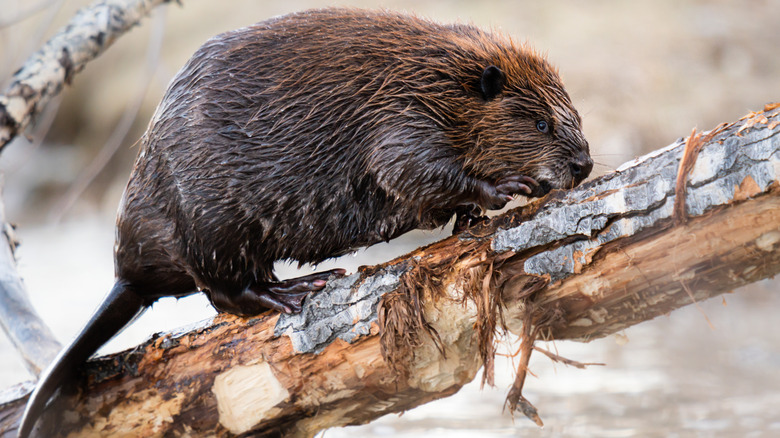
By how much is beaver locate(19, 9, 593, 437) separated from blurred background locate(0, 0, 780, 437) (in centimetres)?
39

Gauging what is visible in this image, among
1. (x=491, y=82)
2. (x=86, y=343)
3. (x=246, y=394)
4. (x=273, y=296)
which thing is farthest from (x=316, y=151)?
(x=86, y=343)

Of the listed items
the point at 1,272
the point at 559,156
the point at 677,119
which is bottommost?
the point at 1,272

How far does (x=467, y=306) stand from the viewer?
1.81 metres

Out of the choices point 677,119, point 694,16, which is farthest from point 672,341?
point 694,16

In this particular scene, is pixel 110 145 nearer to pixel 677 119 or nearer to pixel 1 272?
pixel 1 272

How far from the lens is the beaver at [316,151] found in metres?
2.05

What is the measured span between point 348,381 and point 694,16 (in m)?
6.36

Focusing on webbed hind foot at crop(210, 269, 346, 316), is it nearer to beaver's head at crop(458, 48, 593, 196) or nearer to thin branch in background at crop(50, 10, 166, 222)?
beaver's head at crop(458, 48, 593, 196)

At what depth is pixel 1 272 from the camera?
265 cm

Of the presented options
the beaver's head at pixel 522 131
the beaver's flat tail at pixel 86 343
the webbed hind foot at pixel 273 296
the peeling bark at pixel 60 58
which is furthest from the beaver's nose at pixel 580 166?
the peeling bark at pixel 60 58

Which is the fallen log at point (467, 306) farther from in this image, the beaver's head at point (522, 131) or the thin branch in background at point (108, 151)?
the thin branch in background at point (108, 151)

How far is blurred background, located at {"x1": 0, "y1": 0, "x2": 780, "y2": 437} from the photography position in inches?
120

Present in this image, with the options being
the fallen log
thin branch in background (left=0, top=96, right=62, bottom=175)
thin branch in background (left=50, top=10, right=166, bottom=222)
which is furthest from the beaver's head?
thin branch in background (left=0, top=96, right=62, bottom=175)

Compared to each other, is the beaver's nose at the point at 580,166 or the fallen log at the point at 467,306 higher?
the beaver's nose at the point at 580,166
